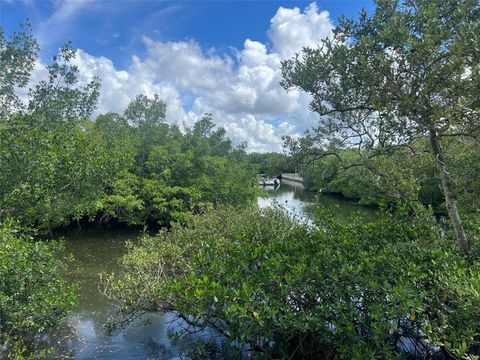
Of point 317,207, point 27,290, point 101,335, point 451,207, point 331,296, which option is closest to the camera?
point 331,296

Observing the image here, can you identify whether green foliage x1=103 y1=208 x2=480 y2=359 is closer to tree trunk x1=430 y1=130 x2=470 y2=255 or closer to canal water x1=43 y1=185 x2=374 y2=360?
tree trunk x1=430 y1=130 x2=470 y2=255

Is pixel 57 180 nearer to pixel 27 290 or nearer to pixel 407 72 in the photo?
pixel 27 290

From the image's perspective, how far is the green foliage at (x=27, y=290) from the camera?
5.80 metres

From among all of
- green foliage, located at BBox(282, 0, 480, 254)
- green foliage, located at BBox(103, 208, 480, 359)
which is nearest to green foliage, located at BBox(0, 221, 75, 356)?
green foliage, located at BBox(103, 208, 480, 359)

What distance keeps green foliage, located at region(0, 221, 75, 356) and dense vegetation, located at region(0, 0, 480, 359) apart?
0.03 m

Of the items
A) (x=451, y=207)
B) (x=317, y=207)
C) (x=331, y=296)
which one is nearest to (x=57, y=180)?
(x=317, y=207)

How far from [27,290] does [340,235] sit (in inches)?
227

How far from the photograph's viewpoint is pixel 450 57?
15.2 feet

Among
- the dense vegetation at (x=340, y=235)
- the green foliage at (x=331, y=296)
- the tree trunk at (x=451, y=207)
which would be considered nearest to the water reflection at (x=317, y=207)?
the dense vegetation at (x=340, y=235)

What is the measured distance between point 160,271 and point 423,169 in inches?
253

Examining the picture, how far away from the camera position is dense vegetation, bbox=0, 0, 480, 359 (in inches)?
168

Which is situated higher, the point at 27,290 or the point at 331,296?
the point at 331,296

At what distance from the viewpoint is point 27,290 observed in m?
6.36

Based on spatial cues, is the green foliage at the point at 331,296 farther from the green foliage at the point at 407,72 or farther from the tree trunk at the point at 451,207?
the green foliage at the point at 407,72
